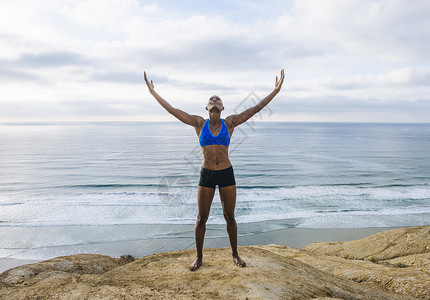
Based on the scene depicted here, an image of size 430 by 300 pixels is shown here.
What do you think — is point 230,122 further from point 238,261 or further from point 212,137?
point 238,261

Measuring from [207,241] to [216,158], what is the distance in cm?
557

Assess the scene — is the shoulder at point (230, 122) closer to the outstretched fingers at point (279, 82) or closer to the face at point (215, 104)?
the face at point (215, 104)

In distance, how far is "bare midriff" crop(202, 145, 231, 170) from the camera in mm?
4551

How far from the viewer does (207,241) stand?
30.8 feet

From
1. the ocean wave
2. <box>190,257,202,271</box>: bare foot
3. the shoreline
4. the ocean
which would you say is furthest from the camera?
the ocean wave

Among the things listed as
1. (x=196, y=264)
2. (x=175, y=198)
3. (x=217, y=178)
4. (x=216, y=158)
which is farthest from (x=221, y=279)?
(x=175, y=198)

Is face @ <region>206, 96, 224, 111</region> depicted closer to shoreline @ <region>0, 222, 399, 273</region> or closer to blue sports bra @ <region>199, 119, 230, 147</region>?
blue sports bra @ <region>199, 119, 230, 147</region>

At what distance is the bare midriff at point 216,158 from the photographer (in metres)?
4.55

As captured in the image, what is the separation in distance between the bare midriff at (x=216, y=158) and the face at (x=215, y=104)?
61cm

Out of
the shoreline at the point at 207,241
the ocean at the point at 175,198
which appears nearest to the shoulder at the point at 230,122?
the ocean at the point at 175,198

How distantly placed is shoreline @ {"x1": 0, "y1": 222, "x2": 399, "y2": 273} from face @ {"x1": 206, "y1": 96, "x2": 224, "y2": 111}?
5.54m

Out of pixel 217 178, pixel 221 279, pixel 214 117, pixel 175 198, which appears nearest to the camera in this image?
pixel 221 279

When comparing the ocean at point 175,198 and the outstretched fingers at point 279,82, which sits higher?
the outstretched fingers at point 279,82

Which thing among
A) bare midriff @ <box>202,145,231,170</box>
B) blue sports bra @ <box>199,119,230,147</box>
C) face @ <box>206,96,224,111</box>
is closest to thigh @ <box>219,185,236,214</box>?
bare midriff @ <box>202,145,231,170</box>
